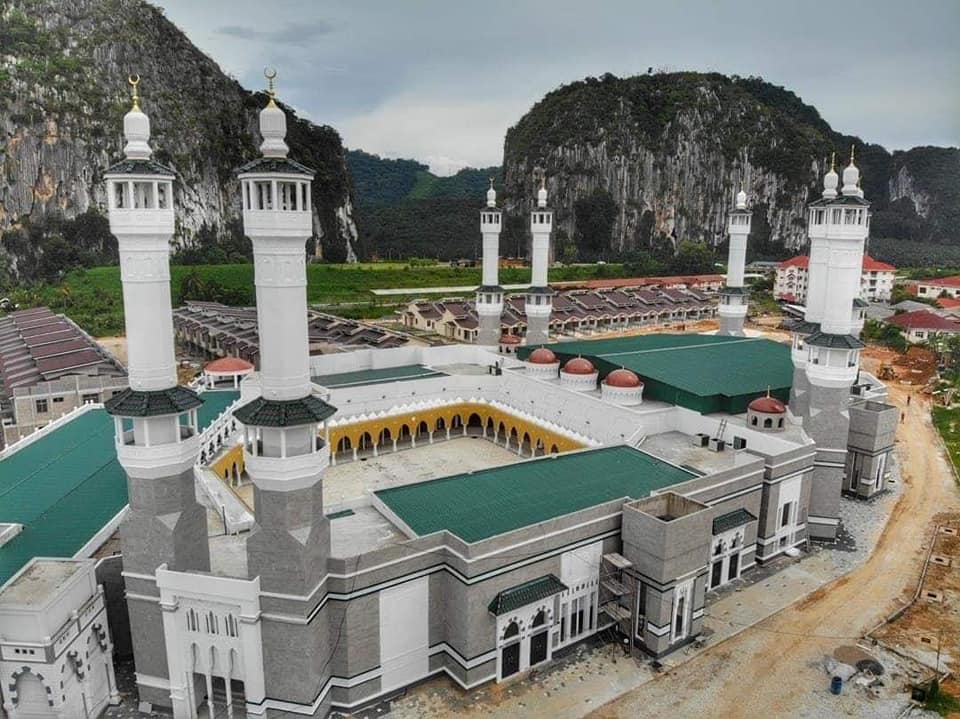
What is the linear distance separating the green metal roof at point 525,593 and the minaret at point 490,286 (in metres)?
22.5

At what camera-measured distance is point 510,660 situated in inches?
645

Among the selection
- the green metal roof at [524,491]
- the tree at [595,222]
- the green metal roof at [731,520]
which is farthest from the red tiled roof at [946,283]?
the green metal roof at [524,491]

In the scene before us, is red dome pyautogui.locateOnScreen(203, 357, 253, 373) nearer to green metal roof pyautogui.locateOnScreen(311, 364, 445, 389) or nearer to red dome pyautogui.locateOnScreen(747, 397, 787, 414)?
green metal roof pyautogui.locateOnScreen(311, 364, 445, 389)

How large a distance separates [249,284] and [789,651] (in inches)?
2958

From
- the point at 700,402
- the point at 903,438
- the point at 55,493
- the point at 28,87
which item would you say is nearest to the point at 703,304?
the point at 903,438

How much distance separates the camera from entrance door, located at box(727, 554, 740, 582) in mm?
20641

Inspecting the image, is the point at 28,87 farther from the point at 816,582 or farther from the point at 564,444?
the point at 816,582

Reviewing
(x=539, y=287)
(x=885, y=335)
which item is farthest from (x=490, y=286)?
(x=885, y=335)

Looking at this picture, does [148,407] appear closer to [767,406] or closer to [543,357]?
[767,406]

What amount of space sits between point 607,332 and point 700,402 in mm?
39539

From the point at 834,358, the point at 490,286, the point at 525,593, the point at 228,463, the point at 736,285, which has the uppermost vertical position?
the point at 736,285

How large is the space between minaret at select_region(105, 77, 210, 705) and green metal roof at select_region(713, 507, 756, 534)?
13.9 meters

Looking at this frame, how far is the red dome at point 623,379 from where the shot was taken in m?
28.6

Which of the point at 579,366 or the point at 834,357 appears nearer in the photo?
the point at 834,357
